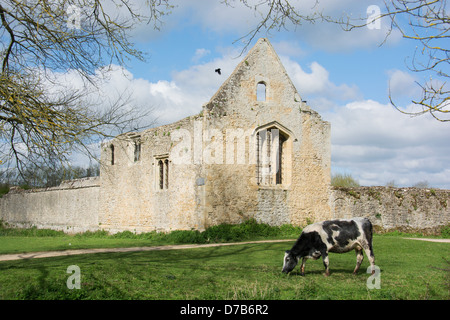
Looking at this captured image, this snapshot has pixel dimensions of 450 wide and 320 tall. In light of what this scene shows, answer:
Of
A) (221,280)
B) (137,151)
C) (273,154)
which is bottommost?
(221,280)

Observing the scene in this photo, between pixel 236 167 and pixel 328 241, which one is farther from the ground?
pixel 236 167

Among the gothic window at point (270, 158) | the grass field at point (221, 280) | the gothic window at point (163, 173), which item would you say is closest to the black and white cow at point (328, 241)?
the grass field at point (221, 280)

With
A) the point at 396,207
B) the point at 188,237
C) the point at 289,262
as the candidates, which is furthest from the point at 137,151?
the point at 289,262

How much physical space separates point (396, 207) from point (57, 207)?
20.4 meters

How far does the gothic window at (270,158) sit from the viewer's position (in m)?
20.1

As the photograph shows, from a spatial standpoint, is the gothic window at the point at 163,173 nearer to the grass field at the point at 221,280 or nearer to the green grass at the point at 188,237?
the green grass at the point at 188,237

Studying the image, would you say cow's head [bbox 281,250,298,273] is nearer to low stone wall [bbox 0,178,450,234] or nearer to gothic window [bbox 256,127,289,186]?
low stone wall [bbox 0,178,450,234]

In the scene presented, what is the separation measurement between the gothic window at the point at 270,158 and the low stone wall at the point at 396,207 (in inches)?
128

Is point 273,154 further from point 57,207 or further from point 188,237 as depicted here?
point 57,207

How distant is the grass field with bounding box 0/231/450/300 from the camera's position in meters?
7.02

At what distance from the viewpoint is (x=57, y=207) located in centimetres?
2895
